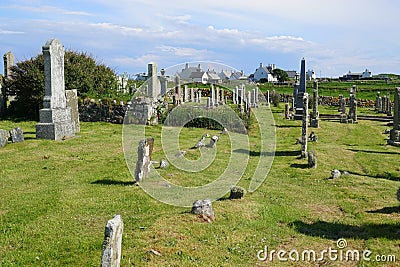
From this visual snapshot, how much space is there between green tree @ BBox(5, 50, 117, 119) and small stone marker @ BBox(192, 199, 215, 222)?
698 inches

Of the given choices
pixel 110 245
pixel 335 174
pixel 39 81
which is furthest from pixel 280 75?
pixel 110 245

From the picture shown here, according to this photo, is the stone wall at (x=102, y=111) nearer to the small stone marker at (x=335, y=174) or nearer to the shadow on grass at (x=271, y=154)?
the shadow on grass at (x=271, y=154)

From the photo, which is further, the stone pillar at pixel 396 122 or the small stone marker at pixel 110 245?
the stone pillar at pixel 396 122

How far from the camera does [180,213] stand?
8.10 m

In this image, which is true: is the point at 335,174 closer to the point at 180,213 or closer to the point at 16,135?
the point at 180,213

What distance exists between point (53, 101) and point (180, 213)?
10408 millimetres

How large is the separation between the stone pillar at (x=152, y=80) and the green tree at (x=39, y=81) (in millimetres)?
3461

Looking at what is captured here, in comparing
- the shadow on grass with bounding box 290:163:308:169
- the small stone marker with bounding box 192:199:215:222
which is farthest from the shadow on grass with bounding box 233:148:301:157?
the small stone marker with bounding box 192:199:215:222

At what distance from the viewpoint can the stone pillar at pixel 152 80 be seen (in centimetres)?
2459

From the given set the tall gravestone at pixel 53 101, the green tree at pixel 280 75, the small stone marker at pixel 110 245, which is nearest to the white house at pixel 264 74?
the green tree at pixel 280 75

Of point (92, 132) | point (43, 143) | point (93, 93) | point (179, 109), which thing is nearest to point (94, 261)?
point (43, 143)

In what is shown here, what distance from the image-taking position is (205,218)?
780 cm

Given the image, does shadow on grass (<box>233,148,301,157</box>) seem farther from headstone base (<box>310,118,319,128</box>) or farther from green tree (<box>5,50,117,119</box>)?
green tree (<box>5,50,117,119</box>)

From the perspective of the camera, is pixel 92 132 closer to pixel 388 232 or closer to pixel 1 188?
pixel 1 188
